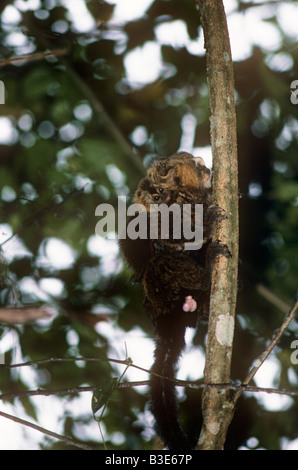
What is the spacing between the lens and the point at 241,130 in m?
4.09

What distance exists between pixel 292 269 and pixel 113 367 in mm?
1512

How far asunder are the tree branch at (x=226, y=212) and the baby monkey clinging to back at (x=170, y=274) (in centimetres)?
23

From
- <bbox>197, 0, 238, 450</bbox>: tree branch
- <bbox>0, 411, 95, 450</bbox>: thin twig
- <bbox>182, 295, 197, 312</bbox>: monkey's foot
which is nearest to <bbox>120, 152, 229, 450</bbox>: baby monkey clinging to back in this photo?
<bbox>182, 295, 197, 312</bbox>: monkey's foot

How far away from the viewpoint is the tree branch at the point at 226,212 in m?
2.34

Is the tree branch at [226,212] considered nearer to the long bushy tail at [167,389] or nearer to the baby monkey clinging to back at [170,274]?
the baby monkey clinging to back at [170,274]

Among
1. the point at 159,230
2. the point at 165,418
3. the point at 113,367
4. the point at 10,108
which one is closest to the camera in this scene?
the point at 165,418

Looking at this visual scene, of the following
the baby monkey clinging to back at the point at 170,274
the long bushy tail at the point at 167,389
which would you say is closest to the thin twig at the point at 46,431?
the long bushy tail at the point at 167,389

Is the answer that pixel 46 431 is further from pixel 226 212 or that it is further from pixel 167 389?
pixel 226 212

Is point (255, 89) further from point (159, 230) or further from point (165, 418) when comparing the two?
point (165, 418)

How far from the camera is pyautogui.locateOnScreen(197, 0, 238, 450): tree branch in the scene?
7.69 feet

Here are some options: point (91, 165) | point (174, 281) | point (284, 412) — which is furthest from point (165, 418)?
point (91, 165)

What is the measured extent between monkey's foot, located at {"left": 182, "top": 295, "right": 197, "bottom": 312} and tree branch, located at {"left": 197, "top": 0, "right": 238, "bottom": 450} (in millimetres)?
620

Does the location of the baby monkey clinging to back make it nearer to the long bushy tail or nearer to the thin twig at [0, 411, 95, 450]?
the long bushy tail
